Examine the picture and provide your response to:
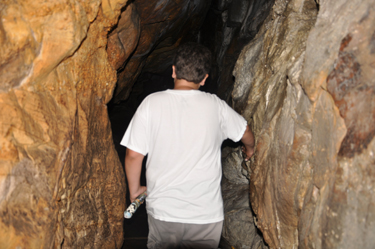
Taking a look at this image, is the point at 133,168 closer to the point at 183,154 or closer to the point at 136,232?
the point at 183,154

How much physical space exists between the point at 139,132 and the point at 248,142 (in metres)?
0.97

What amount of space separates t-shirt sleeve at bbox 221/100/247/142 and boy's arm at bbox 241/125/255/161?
0.10 m

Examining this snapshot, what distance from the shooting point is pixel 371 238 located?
4.66 ft

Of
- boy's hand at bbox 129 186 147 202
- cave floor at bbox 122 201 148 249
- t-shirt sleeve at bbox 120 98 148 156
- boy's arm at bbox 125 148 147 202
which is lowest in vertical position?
cave floor at bbox 122 201 148 249

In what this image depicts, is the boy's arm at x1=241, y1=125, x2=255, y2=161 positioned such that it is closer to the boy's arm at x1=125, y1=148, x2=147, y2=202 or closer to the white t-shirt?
the white t-shirt

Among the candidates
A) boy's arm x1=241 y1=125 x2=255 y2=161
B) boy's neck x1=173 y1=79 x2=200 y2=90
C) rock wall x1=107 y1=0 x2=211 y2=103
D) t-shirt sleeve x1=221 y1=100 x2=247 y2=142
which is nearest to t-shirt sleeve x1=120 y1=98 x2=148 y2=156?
boy's neck x1=173 y1=79 x2=200 y2=90

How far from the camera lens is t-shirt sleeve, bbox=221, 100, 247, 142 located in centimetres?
226

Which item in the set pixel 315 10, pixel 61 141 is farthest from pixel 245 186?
pixel 61 141

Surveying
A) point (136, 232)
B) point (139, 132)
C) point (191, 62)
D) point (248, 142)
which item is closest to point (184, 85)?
point (191, 62)

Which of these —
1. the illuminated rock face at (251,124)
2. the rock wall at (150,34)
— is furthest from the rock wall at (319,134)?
the rock wall at (150,34)

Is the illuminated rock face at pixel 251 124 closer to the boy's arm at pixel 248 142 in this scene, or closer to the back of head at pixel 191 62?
the boy's arm at pixel 248 142

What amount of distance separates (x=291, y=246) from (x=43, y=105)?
2.04m

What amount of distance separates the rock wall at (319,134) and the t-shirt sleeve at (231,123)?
31 cm

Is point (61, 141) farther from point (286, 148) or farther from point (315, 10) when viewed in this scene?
point (315, 10)
